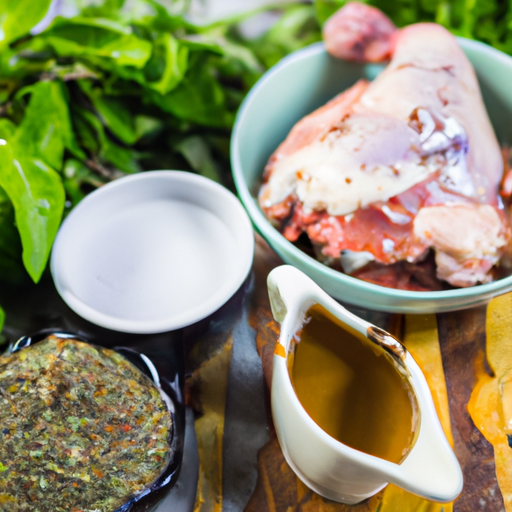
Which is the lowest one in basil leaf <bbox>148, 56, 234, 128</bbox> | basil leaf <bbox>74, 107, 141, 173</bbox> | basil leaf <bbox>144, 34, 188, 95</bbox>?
basil leaf <bbox>74, 107, 141, 173</bbox>

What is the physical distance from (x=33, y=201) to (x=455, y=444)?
58 centimetres

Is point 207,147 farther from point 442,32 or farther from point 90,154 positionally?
point 442,32

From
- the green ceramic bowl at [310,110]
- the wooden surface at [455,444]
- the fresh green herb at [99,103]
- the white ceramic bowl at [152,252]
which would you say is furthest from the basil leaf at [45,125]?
the wooden surface at [455,444]

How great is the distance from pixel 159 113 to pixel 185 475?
57cm

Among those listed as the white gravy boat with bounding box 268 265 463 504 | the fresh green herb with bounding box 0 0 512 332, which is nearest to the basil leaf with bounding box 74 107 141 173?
the fresh green herb with bounding box 0 0 512 332

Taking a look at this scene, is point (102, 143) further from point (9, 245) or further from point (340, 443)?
point (340, 443)

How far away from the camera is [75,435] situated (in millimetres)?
471

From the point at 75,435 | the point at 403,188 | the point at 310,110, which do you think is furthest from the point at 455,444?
the point at 310,110

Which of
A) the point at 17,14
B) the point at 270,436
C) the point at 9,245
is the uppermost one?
the point at 17,14

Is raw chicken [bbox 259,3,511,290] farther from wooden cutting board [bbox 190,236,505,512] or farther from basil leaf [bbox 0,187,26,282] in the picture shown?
basil leaf [bbox 0,187,26,282]

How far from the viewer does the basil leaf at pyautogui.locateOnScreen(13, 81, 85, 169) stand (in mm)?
657

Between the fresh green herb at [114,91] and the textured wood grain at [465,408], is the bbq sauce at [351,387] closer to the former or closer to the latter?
the textured wood grain at [465,408]

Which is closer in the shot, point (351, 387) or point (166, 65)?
point (351, 387)

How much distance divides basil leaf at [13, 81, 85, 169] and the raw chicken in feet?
1.05
